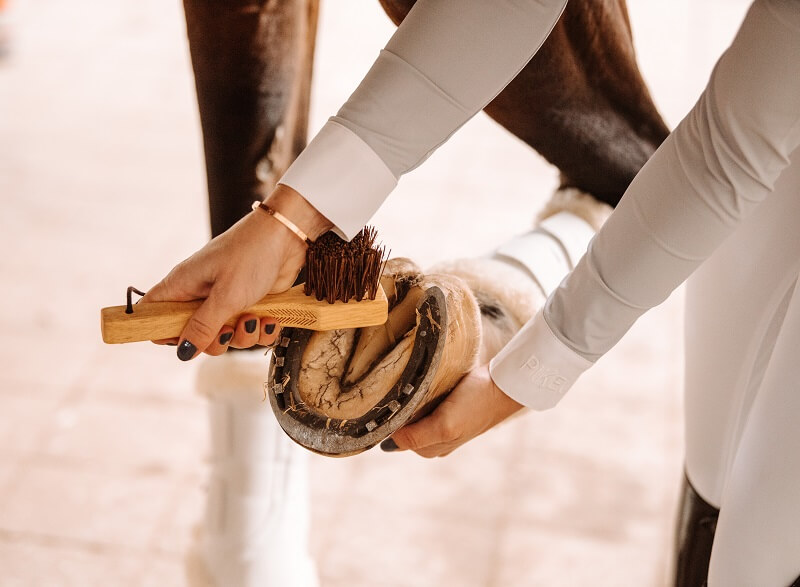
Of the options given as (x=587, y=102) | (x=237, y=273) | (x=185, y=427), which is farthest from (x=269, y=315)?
(x=185, y=427)

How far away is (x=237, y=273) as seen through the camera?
688 mm

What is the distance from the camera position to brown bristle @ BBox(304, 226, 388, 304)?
27.6 inches

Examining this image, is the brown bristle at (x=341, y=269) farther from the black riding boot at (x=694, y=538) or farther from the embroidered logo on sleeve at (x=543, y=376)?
the black riding boot at (x=694, y=538)

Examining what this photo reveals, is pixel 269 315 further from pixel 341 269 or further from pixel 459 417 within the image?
pixel 459 417

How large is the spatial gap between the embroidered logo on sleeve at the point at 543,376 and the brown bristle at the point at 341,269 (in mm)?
135

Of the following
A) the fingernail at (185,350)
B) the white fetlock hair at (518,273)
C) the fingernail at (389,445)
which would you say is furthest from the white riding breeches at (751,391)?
the fingernail at (185,350)

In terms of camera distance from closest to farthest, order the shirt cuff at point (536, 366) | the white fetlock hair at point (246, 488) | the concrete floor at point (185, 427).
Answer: the shirt cuff at point (536, 366) < the white fetlock hair at point (246, 488) < the concrete floor at point (185, 427)

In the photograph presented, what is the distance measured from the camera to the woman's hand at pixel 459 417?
0.77 meters

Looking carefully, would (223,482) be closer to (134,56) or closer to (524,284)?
(524,284)

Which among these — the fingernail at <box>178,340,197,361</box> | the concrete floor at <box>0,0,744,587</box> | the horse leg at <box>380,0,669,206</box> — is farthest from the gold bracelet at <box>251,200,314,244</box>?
the concrete floor at <box>0,0,744,587</box>

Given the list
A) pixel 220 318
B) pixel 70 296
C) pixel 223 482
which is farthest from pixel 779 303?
pixel 70 296

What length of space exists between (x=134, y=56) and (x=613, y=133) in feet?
6.71

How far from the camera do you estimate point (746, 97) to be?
0.62 metres

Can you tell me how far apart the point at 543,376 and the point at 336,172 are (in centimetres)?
23
